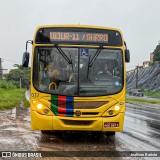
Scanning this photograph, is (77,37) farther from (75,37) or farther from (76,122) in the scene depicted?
(76,122)

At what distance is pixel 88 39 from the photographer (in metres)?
9.45

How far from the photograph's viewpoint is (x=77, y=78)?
30.0 ft

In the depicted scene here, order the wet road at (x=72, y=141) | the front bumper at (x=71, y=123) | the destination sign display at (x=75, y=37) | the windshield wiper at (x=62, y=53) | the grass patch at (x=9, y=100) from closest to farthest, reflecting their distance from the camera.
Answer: the wet road at (x=72, y=141) → the front bumper at (x=71, y=123) → the windshield wiper at (x=62, y=53) → the destination sign display at (x=75, y=37) → the grass patch at (x=9, y=100)

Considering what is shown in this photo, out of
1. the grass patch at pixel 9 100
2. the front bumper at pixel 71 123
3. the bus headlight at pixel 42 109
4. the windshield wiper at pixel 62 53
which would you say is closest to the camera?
the front bumper at pixel 71 123

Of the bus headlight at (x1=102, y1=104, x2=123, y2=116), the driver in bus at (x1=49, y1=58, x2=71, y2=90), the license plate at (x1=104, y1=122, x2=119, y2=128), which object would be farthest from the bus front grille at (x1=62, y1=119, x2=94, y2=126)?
the driver in bus at (x1=49, y1=58, x2=71, y2=90)

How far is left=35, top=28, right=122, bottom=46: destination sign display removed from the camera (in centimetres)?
942

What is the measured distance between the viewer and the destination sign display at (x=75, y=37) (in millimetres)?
9422

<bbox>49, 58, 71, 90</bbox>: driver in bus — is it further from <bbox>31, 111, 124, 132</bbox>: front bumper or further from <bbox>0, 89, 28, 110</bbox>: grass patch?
<bbox>0, 89, 28, 110</bbox>: grass patch

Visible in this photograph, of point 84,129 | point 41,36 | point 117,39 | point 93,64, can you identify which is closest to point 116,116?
point 84,129

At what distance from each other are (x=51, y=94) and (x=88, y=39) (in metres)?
1.90

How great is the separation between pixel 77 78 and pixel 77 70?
22 centimetres

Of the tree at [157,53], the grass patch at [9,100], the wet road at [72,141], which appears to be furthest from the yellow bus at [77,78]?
the tree at [157,53]

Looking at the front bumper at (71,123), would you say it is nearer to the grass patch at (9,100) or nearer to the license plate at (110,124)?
the license plate at (110,124)

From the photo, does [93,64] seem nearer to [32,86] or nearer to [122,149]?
[32,86]
